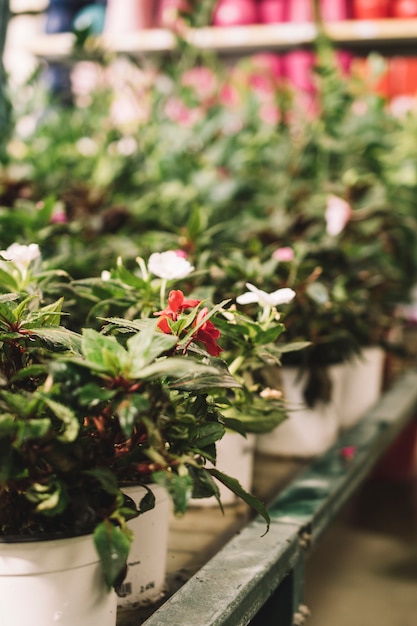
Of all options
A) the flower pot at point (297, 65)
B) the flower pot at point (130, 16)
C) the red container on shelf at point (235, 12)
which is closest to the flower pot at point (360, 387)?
the flower pot at point (297, 65)

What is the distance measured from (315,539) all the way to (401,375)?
1260 millimetres

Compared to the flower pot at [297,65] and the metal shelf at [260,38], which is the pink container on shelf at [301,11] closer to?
the metal shelf at [260,38]

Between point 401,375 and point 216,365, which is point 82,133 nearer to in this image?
point 401,375

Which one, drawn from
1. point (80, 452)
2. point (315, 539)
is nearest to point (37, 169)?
point (315, 539)

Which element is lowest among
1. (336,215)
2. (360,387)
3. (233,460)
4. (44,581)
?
(360,387)

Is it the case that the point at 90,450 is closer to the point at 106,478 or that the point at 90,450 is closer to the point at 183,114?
the point at 106,478

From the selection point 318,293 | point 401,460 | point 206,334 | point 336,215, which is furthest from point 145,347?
point 401,460

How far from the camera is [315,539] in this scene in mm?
1097

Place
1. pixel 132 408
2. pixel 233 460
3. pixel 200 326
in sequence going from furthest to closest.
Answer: pixel 233 460
pixel 200 326
pixel 132 408

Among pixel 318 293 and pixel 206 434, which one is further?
pixel 318 293

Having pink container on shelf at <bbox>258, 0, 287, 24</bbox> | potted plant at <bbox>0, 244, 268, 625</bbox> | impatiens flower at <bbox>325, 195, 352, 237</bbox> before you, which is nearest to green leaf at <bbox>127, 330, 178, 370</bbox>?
potted plant at <bbox>0, 244, 268, 625</bbox>

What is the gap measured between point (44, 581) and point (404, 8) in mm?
3496

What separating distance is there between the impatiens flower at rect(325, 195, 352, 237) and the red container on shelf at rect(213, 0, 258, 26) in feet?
7.07

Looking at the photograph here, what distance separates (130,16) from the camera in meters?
3.84
